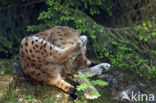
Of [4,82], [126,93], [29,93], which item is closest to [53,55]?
[29,93]

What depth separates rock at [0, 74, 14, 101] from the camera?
4.29 meters

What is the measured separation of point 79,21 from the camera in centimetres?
511

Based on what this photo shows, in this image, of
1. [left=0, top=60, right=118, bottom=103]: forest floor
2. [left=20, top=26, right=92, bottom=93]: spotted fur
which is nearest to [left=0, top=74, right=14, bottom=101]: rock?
[left=0, top=60, right=118, bottom=103]: forest floor

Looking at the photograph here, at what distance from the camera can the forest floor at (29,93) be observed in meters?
4.24

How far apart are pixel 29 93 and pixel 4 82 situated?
0.50m

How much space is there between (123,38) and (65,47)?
5.76 ft

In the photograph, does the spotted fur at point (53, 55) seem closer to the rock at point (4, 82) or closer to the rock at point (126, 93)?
the rock at point (4, 82)

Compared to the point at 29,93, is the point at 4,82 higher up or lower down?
higher up

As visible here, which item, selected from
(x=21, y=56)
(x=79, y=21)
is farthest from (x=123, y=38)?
(x=21, y=56)

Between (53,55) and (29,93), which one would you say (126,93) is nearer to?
(53,55)

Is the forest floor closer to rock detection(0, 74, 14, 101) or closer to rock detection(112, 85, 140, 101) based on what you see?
rock detection(0, 74, 14, 101)

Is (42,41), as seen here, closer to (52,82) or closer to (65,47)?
(65,47)

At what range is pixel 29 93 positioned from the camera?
4535 millimetres

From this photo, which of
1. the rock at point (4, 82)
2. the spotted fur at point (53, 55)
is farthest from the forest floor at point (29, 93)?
the spotted fur at point (53, 55)
